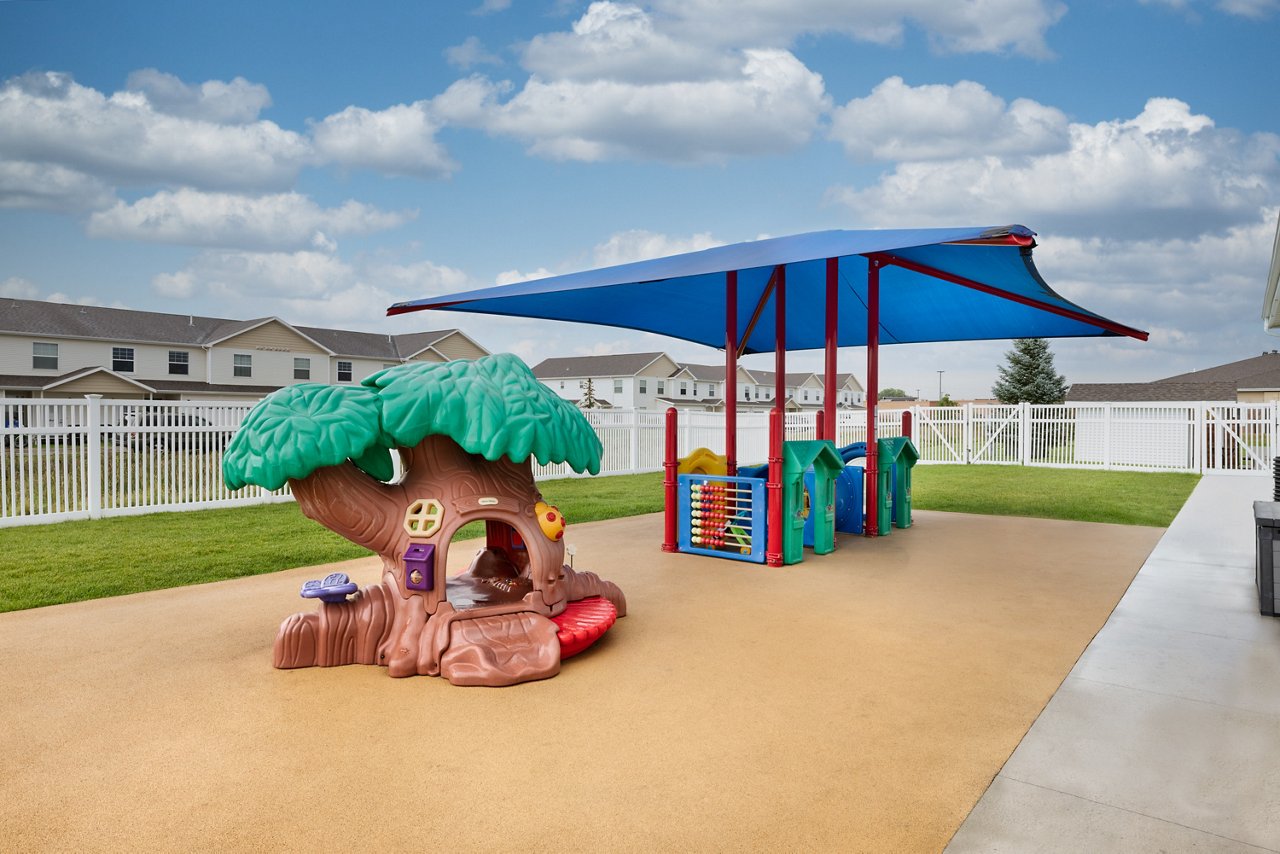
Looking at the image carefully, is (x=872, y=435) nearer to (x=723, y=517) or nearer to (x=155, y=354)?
(x=723, y=517)

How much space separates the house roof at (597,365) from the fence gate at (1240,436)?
114 feet

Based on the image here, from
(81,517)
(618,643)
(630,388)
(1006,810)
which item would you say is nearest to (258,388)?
(630,388)

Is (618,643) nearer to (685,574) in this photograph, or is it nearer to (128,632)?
(685,574)

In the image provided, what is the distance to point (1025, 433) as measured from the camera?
20.9 metres

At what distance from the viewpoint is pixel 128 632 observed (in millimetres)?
4965

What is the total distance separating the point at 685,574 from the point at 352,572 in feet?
10.1

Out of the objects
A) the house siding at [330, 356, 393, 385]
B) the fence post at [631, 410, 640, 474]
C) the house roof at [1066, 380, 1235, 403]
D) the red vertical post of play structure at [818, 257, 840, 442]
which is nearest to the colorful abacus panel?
the red vertical post of play structure at [818, 257, 840, 442]

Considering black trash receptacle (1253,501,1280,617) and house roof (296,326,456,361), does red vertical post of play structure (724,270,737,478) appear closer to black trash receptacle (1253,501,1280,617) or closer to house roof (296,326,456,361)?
black trash receptacle (1253,501,1280,617)

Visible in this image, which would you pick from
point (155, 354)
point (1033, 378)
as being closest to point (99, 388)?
point (155, 354)

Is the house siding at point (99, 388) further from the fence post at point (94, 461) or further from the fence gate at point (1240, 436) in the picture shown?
the fence gate at point (1240, 436)

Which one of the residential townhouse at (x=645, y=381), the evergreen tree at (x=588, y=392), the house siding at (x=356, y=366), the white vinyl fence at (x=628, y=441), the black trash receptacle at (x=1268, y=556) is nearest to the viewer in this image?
the black trash receptacle at (x=1268, y=556)

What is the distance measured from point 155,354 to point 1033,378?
143 feet

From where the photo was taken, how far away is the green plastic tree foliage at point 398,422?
3996 mm

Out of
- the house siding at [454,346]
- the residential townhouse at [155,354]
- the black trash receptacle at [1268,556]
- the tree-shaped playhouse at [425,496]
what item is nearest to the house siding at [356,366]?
the residential townhouse at [155,354]
